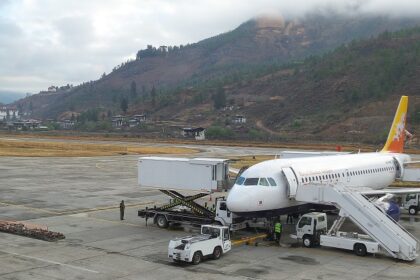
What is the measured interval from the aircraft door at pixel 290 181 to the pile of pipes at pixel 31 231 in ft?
45.2

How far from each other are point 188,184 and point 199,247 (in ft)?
29.0

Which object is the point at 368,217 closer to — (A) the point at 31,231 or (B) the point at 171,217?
(B) the point at 171,217

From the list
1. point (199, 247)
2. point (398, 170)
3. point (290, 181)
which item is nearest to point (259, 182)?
point (290, 181)

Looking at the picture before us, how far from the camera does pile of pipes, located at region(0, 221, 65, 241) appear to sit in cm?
3012

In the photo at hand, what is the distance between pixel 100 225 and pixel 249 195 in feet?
37.6

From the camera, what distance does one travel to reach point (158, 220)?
35.1m

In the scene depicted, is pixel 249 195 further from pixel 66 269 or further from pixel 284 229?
pixel 66 269

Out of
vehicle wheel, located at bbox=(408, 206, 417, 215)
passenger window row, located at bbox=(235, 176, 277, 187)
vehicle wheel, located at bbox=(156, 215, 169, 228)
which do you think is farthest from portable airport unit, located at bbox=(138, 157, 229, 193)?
vehicle wheel, located at bbox=(408, 206, 417, 215)

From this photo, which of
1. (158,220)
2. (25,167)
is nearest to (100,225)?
(158,220)

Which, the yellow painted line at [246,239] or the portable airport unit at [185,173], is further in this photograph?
the portable airport unit at [185,173]

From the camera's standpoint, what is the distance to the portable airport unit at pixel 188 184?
32594mm

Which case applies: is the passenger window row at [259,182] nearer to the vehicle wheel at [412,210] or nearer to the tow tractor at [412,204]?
the tow tractor at [412,204]

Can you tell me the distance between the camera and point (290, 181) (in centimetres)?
3106

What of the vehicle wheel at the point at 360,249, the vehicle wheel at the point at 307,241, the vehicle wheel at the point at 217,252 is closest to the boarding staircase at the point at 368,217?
the vehicle wheel at the point at 360,249
